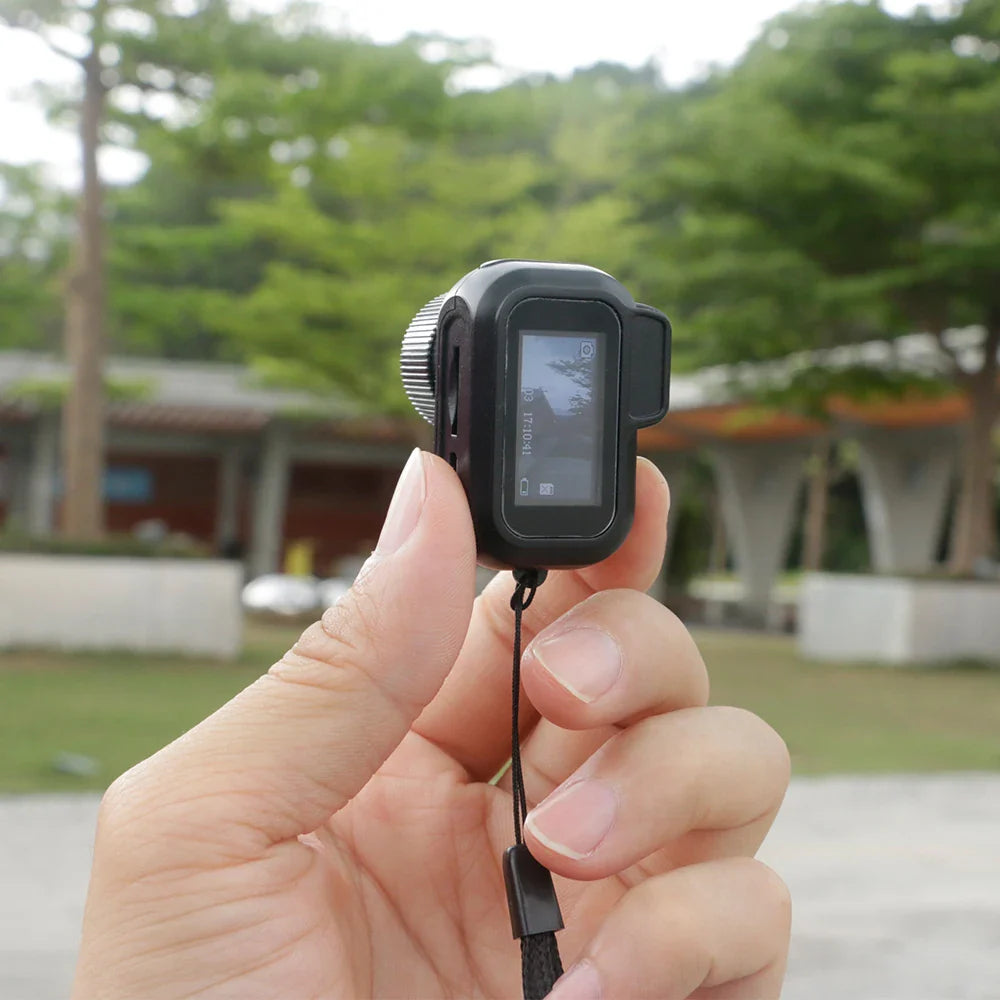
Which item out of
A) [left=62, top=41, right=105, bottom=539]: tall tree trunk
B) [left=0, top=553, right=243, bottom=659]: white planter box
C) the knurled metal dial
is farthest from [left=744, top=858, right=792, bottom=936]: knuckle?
[left=62, top=41, right=105, bottom=539]: tall tree trunk

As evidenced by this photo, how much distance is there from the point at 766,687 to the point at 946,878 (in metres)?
6.57

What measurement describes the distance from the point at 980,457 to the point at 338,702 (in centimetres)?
1542

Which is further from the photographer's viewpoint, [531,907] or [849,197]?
[849,197]

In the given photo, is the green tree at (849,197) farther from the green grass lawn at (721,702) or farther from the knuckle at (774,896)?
the knuckle at (774,896)

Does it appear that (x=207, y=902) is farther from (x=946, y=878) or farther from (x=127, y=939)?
(x=946, y=878)

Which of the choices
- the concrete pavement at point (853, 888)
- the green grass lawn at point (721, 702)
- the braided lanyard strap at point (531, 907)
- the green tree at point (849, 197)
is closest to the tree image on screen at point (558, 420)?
the braided lanyard strap at point (531, 907)

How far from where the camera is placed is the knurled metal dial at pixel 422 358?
1.58 metres

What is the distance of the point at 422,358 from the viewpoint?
5.25 feet

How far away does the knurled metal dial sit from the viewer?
1.58m

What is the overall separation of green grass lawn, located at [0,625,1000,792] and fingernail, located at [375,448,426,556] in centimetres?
599

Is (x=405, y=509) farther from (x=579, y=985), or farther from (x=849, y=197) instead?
(x=849, y=197)

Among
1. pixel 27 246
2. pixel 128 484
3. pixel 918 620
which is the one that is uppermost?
pixel 27 246

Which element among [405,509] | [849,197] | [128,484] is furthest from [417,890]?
[128,484]

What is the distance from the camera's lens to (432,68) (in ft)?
46.9
